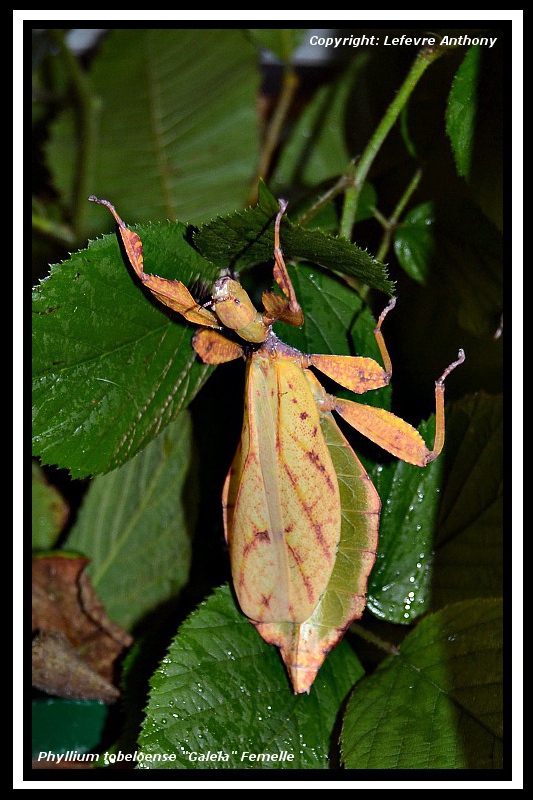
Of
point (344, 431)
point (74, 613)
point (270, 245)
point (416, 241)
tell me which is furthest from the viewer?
point (74, 613)

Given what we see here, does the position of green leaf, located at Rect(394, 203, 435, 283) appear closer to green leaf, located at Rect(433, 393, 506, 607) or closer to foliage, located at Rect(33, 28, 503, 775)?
foliage, located at Rect(33, 28, 503, 775)

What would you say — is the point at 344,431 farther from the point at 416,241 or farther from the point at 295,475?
the point at 416,241

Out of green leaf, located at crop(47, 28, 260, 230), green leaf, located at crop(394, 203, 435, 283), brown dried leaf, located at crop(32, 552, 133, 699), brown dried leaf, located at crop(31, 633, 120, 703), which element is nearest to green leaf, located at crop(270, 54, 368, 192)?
green leaf, located at crop(47, 28, 260, 230)

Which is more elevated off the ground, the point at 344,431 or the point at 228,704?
the point at 344,431

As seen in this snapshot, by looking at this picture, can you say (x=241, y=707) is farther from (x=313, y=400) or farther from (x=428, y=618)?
(x=313, y=400)

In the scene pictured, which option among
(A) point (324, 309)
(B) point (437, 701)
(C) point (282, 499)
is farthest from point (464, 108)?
(B) point (437, 701)

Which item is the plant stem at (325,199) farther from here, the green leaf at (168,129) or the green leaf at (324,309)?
the green leaf at (168,129)

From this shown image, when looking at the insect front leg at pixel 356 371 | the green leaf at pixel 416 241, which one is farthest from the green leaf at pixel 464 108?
the insect front leg at pixel 356 371
